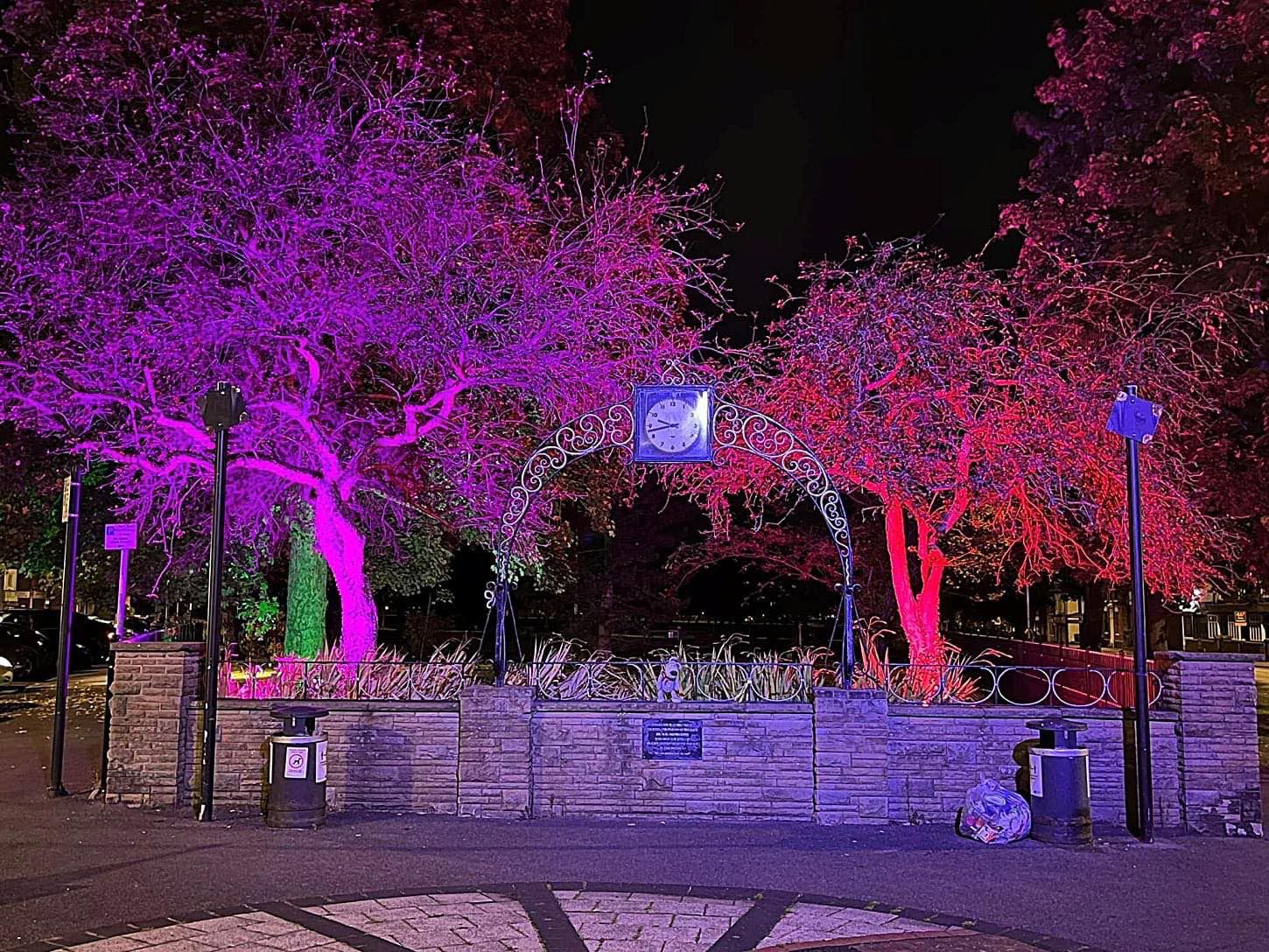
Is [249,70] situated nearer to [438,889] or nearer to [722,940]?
[438,889]

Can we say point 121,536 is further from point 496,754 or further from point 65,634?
point 496,754

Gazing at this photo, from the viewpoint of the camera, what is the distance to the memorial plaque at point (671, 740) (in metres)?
11.1

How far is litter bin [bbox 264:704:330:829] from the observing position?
10.4 m

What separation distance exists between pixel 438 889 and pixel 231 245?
7990 millimetres

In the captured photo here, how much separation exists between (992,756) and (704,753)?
2.50 m

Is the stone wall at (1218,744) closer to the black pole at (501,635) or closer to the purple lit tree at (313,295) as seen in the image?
the black pole at (501,635)

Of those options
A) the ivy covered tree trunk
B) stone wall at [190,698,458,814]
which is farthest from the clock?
the ivy covered tree trunk

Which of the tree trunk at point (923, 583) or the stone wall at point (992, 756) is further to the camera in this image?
the tree trunk at point (923, 583)

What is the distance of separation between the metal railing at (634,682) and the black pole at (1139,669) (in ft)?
2.55

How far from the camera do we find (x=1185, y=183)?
1655 centimetres

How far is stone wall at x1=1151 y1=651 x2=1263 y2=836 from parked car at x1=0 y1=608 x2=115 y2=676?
82.7 feet

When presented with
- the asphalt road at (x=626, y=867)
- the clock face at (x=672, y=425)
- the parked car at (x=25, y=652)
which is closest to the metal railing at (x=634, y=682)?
the asphalt road at (x=626, y=867)

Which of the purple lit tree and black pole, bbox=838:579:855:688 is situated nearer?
black pole, bbox=838:579:855:688

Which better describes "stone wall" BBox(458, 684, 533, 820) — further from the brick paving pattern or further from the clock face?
the brick paving pattern
